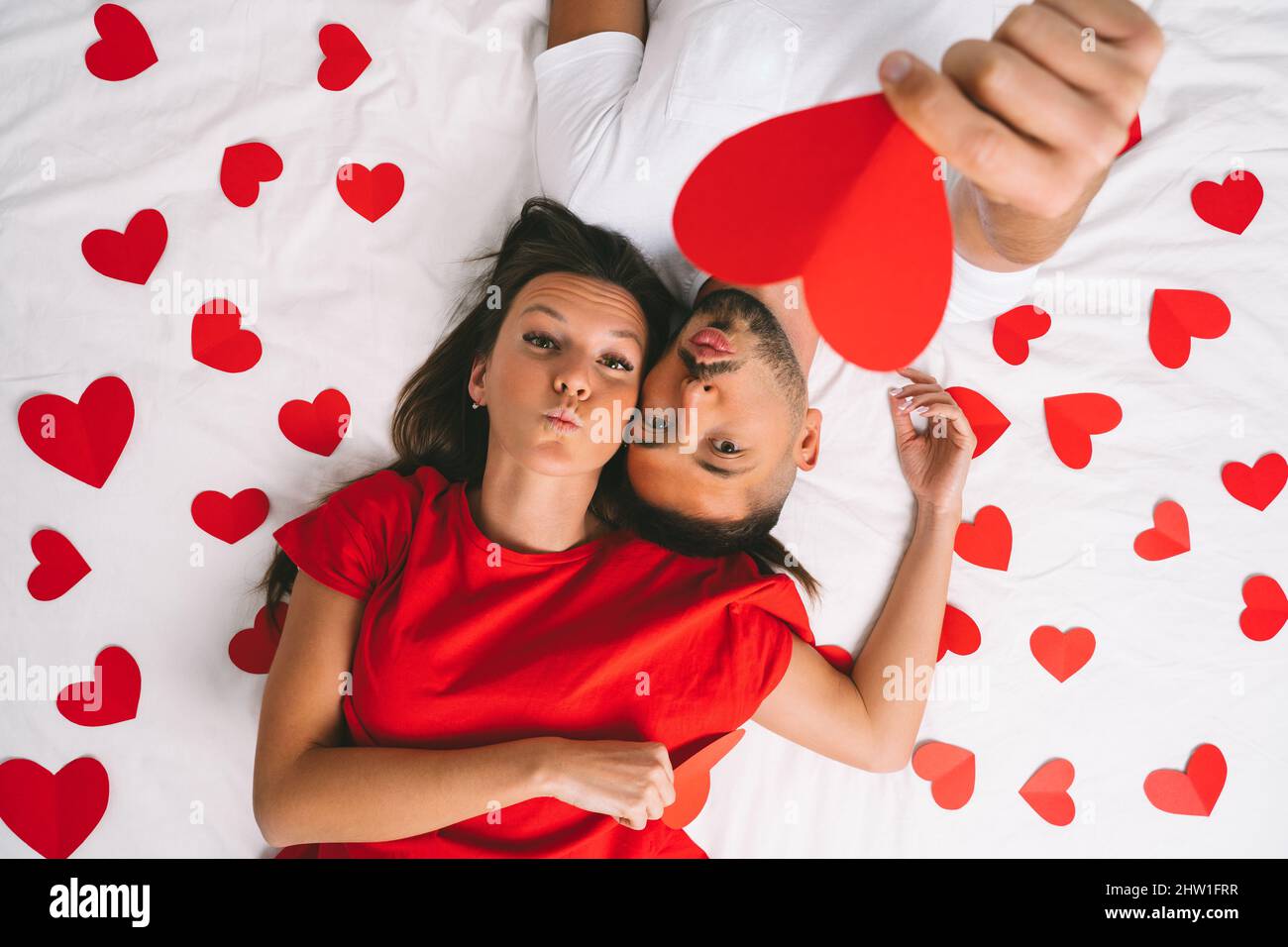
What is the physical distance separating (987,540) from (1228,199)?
735 millimetres

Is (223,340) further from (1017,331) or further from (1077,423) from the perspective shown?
(1077,423)

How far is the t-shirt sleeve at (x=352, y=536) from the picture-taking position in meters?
1.26

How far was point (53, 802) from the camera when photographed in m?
1.33

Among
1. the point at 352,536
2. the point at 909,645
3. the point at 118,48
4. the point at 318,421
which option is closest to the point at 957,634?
the point at 909,645

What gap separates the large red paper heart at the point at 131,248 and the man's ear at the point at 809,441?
3.55 feet

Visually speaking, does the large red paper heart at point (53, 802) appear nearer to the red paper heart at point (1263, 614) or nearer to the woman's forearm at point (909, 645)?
the woman's forearm at point (909, 645)

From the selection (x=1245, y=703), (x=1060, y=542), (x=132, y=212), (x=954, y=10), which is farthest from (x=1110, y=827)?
(x=132, y=212)

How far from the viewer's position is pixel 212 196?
1.44 m

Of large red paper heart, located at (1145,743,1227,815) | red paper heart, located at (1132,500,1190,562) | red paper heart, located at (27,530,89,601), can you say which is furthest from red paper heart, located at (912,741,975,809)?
red paper heart, located at (27,530,89,601)

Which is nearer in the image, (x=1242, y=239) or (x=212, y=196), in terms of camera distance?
(x=212, y=196)

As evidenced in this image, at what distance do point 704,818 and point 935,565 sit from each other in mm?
565

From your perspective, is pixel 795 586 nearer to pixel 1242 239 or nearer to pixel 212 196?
pixel 1242 239

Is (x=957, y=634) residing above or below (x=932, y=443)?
below

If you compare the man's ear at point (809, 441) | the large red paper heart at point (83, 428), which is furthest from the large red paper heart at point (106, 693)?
the man's ear at point (809, 441)
